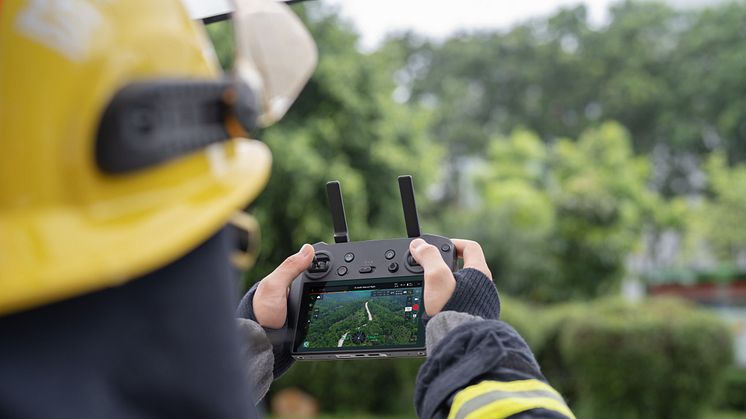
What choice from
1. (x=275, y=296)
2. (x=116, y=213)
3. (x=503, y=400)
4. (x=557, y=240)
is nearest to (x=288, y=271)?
(x=275, y=296)

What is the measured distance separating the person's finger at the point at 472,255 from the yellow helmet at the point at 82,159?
49 cm

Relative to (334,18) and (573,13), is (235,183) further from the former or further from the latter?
(573,13)

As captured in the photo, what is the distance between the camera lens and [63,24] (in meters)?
0.57

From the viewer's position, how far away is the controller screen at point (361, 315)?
111cm

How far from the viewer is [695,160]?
90.7ft

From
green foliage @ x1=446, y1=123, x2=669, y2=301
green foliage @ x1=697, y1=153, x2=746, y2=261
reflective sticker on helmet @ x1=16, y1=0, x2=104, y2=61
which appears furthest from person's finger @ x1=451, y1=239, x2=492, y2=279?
green foliage @ x1=697, y1=153, x2=746, y2=261

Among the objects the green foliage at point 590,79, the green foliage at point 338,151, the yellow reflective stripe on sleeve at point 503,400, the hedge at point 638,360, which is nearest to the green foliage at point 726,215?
the green foliage at point 590,79

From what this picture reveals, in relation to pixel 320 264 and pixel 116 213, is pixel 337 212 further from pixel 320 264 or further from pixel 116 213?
pixel 116 213

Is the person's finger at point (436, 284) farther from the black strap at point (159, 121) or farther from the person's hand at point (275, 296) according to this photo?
the black strap at point (159, 121)

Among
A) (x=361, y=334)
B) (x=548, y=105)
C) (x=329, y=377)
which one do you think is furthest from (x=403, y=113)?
(x=548, y=105)

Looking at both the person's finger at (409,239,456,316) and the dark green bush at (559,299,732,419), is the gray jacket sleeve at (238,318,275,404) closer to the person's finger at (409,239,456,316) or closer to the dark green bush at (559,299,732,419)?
the person's finger at (409,239,456,316)

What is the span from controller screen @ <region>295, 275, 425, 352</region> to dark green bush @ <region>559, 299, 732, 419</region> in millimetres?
6632

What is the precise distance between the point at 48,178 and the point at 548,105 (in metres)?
28.3

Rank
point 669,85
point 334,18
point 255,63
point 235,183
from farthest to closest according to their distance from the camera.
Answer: point 669,85, point 334,18, point 255,63, point 235,183
